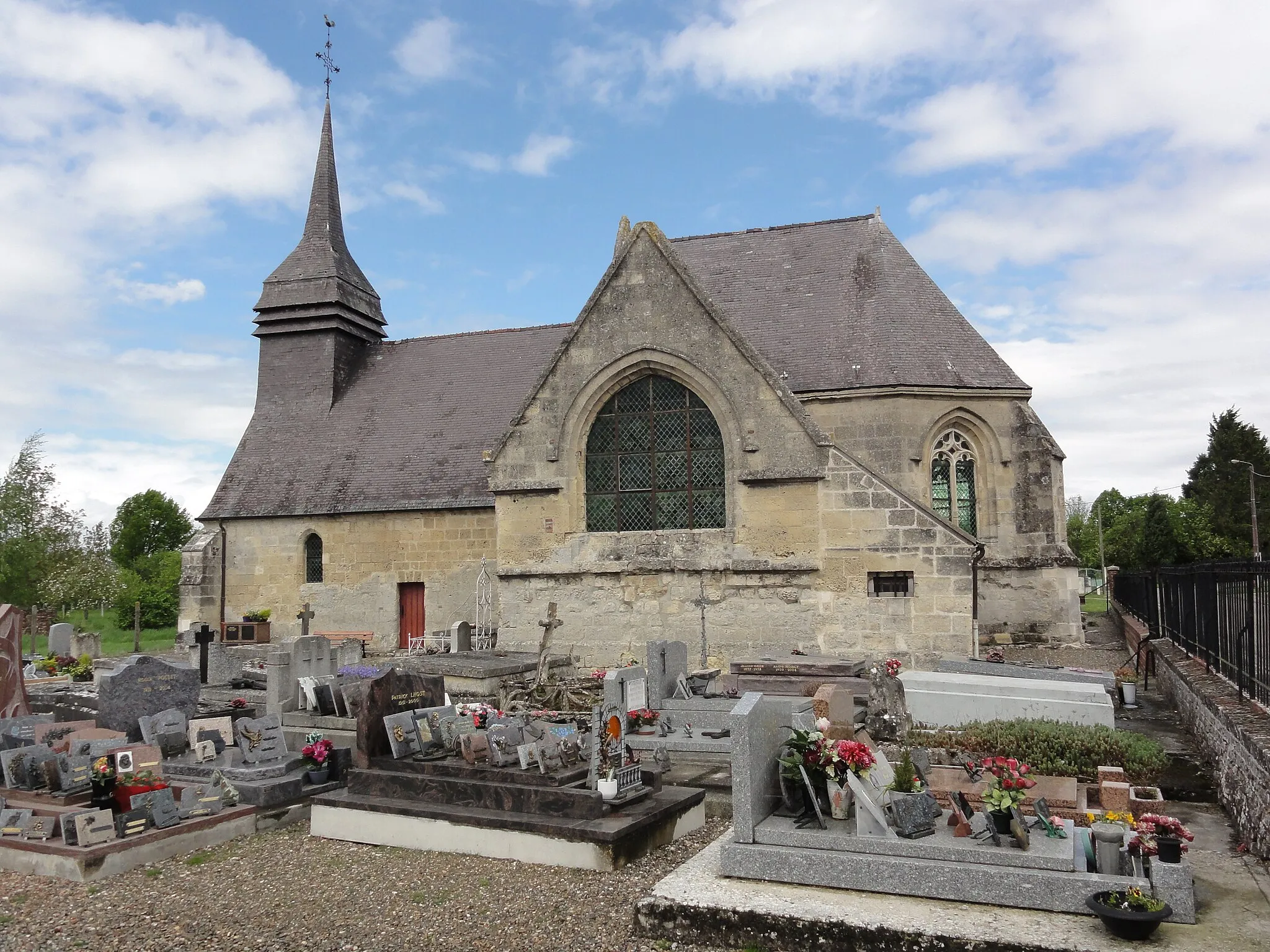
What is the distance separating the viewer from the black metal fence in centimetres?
830

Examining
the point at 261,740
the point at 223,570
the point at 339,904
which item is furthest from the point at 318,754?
the point at 223,570

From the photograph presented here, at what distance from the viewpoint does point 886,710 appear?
33.8 feet

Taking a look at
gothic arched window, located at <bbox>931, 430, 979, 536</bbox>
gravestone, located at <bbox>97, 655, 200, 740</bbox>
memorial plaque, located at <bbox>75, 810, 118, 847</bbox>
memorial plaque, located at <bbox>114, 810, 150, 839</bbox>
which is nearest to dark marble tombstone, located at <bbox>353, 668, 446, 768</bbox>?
memorial plaque, located at <bbox>114, 810, 150, 839</bbox>

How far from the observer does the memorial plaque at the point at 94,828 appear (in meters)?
7.45

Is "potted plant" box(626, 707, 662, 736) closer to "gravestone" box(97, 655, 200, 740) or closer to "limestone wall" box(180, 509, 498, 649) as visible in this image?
"gravestone" box(97, 655, 200, 740)

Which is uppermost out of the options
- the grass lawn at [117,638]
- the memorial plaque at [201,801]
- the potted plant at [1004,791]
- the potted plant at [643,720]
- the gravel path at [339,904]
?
the potted plant at [1004,791]

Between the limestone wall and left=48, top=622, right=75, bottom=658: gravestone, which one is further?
the limestone wall

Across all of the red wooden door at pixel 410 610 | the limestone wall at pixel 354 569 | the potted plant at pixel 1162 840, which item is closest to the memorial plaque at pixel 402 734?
the potted plant at pixel 1162 840

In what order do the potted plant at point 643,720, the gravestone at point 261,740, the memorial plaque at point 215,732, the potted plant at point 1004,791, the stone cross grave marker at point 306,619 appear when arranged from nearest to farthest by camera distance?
the potted plant at point 1004,791
the gravestone at point 261,740
the memorial plaque at point 215,732
the potted plant at point 643,720
the stone cross grave marker at point 306,619

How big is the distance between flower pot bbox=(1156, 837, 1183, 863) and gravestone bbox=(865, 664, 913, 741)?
15.7ft

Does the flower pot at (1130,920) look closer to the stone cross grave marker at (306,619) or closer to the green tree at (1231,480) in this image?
the stone cross grave marker at (306,619)

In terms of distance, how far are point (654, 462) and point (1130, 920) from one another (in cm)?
1188

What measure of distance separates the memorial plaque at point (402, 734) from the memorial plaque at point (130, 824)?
2168 millimetres

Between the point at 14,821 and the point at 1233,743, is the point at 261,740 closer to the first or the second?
the point at 14,821
